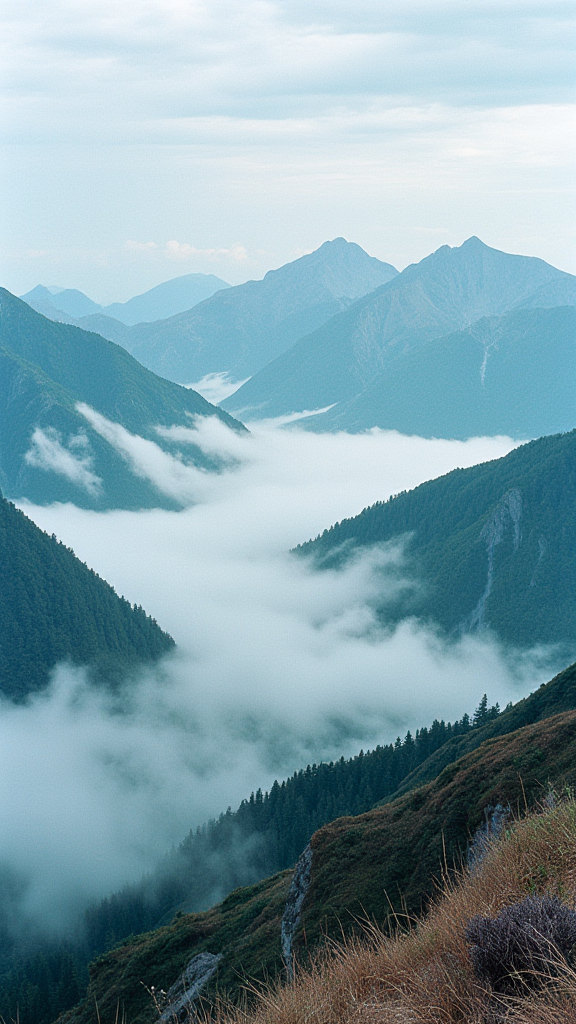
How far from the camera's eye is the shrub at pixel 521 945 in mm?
6137

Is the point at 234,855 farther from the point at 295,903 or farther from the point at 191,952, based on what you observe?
the point at 295,903

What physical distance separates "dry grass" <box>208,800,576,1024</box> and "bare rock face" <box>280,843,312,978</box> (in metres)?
28.5

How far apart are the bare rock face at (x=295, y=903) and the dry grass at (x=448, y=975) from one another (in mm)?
28499

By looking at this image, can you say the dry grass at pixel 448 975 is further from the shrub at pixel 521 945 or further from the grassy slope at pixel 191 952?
the grassy slope at pixel 191 952

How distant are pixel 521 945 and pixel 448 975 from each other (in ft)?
3.88

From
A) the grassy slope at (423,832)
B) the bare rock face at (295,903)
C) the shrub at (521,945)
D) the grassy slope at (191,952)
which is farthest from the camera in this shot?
the grassy slope at (191,952)

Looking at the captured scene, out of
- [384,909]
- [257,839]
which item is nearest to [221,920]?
[384,909]

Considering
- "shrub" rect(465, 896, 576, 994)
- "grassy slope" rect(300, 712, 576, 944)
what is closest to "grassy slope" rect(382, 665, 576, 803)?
"grassy slope" rect(300, 712, 576, 944)

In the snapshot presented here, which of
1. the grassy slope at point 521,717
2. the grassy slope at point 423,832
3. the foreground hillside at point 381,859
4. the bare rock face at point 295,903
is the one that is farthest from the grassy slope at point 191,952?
the grassy slope at point 521,717

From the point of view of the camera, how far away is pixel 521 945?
6238 millimetres

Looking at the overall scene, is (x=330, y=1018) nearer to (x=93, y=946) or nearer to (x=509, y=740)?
(x=509, y=740)

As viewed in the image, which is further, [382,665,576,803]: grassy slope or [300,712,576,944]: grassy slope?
[382,665,576,803]: grassy slope

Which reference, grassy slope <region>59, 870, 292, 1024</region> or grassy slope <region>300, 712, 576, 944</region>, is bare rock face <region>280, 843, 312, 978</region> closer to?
grassy slope <region>59, 870, 292, 1024</region>

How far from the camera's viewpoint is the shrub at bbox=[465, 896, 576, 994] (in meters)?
6.14
